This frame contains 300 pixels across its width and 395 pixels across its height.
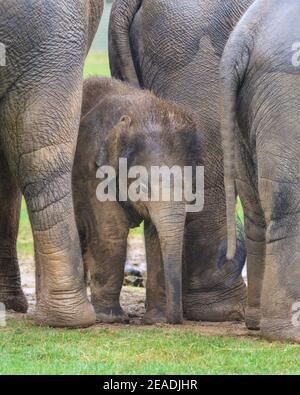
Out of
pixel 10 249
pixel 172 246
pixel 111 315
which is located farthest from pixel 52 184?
pixel 10 249

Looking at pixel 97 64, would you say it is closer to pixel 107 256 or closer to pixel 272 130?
pixel 107 256

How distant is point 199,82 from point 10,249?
4.49 ft

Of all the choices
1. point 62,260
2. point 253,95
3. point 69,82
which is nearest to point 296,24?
point 253,95

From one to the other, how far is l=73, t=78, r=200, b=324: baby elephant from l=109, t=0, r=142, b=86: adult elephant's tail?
0.40 m

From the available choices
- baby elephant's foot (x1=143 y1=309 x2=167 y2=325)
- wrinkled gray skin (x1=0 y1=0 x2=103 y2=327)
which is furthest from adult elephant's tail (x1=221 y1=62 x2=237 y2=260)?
baby elephant's foot (x1=143 y1=309 x2=167 y2=325)

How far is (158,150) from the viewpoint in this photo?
7.55 metres

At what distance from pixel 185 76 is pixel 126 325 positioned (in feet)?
4.58

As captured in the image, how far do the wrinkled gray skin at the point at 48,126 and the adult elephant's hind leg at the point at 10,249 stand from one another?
2.58 feet

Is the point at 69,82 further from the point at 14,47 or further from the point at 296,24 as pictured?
the point at 296,24

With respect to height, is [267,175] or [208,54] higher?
[208,54]

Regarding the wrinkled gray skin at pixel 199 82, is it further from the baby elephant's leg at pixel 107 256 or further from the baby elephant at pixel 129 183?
the baby elephant's leg at pixel 107 256

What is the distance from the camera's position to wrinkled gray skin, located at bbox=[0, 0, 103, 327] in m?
Answer: 7.05

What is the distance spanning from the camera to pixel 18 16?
696cm

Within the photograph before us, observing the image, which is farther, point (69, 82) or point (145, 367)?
point (69, 82)
